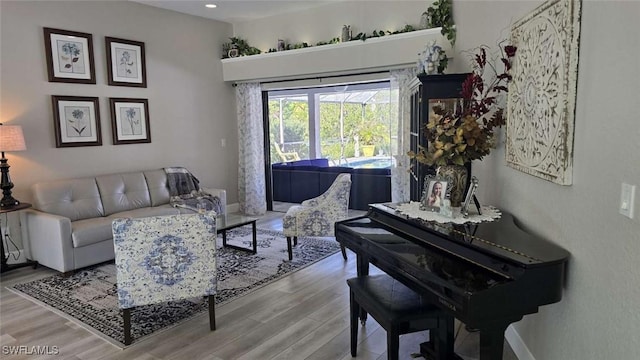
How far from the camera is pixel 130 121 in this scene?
5500 mm

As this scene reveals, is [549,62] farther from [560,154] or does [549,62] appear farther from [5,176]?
[5,176]

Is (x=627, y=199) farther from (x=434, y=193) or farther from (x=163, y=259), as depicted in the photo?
(x=163, y=259)

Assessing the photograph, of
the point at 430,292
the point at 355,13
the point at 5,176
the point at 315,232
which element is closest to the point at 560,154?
the point at 430,292

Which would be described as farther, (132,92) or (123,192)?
(132,92)

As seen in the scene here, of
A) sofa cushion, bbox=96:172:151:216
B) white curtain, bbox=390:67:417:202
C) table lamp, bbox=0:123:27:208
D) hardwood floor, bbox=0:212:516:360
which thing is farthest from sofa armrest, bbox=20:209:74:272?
white curtain, bbox=390:67:417:202

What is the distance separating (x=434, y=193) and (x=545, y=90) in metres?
0.84

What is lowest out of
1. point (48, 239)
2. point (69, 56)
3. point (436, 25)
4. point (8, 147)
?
point (48, 239)

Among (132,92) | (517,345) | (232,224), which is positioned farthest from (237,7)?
(517,345)

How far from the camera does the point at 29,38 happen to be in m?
4.51

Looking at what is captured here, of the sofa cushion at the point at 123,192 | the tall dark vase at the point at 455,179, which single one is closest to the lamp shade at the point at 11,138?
the sofa cushion at the point at 123,192

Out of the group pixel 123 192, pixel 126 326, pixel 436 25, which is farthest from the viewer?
pixel 123 192

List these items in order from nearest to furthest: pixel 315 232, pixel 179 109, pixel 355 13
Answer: pixel 315 232 < pixel 355 13 < pixel 179 109

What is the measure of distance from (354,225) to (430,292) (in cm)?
99

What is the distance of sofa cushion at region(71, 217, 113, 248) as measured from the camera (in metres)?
4.10
